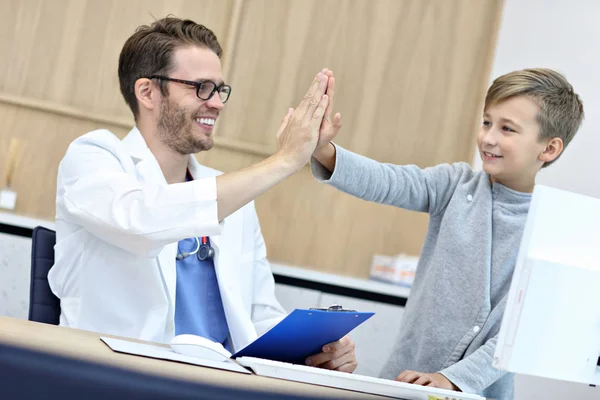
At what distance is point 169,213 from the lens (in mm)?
1651

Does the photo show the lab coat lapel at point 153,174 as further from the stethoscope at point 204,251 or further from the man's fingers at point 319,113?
the man's fingers at point 319,113

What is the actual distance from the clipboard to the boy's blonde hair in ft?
2.60

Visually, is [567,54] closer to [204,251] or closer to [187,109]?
[187,109]

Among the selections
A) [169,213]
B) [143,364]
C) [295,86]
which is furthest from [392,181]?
[295,86]

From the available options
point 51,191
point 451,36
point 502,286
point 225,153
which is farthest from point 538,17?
point 51,191

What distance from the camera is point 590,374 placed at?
52.2 inches

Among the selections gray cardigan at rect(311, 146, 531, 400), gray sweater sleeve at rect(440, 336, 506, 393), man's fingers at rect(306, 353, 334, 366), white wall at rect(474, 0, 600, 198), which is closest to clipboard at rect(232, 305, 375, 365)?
man's fingers at rect(306, 353, 334, 366)

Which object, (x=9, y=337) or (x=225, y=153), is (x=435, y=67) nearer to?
(x=225, y=153)

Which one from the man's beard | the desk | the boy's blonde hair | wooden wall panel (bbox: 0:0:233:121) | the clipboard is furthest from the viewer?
wooden wall panel (bbox: 0:0:233:121)

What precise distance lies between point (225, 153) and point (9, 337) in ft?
7.80

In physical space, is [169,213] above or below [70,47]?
below

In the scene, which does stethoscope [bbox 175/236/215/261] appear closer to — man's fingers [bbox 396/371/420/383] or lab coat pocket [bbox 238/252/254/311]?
lab coat pocket [bbox 238/252/254/311]

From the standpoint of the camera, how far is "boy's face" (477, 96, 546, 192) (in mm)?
1949

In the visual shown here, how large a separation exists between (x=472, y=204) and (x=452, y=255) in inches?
5.7
